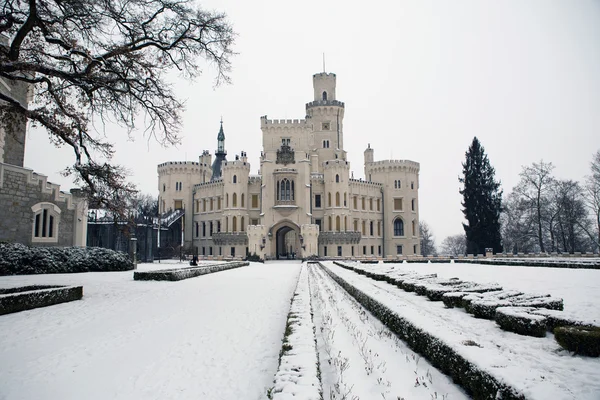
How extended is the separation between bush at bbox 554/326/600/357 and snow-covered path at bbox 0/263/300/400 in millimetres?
3394

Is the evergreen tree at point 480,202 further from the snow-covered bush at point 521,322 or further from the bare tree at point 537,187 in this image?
the snow-covered bush at point 521,322

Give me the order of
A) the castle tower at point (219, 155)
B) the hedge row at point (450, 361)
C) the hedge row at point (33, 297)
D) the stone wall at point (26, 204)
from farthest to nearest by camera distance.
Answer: the castle tower at point (219, 155) → the stone wall at point (26, 204) → the hedge row at point (33, 297) → the hedge row at point (450, 361)

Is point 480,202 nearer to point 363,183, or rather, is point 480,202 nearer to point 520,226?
point 520,226

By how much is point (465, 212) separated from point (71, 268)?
42.7 metres

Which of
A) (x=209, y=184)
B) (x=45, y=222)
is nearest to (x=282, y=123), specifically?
(x=209, y=184)

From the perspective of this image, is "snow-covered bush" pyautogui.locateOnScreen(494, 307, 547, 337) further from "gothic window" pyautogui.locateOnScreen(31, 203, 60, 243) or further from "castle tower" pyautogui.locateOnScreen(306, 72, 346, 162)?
"castle tower" pyautogui.locateOnScreen(306, 72, 346, 162)

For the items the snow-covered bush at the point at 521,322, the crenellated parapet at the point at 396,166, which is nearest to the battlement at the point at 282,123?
the crenellated parapet at the point at 396,166

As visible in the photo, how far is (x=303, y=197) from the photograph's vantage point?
46.7m

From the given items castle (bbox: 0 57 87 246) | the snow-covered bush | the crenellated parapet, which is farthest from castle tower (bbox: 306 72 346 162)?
the snow-covered bush

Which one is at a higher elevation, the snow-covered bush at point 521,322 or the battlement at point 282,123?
the battlement at point 282,123

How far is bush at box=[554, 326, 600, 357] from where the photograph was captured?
4336 mm

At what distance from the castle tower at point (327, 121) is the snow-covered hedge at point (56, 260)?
38338mm

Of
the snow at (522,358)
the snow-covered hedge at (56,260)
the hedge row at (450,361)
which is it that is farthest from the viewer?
the snow-covered hedge at (56,260)

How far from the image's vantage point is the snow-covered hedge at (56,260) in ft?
55.1
